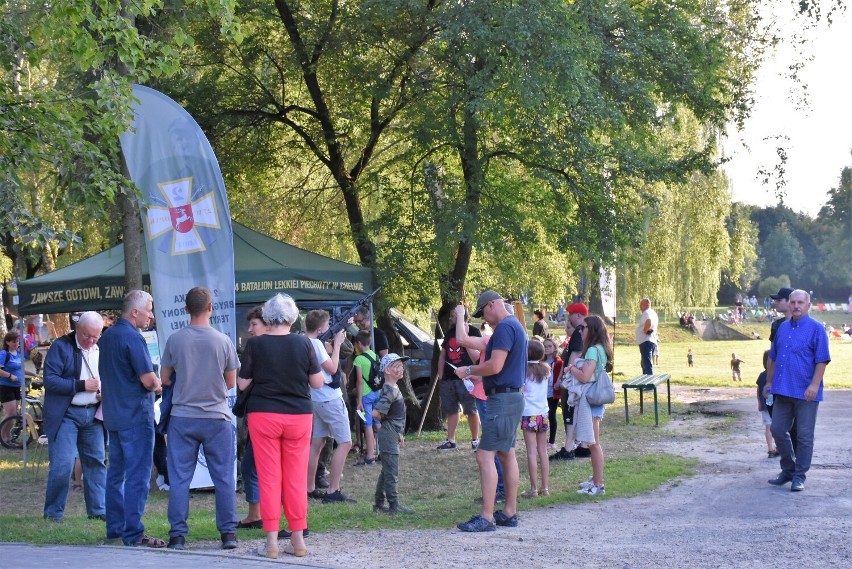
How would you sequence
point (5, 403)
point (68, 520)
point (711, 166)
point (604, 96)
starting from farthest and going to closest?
point (5, 403) < point (711, 166) < point (604, 96) < point (68, 520)

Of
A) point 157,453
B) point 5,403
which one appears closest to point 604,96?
point 157,453

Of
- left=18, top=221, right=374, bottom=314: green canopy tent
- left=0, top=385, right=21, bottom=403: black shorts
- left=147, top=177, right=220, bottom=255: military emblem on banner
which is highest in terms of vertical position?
left=147, top=177, right=220, bottom=255: military emblem on banner

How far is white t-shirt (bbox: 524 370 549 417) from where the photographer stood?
9469 millimetres

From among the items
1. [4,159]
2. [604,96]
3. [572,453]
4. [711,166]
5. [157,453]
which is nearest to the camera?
[4,159]

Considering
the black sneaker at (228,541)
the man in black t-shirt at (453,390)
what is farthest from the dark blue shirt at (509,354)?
the man in black t-shirt at (453,390)

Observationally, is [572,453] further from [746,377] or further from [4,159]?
[746,377]

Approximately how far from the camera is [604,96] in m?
13.9

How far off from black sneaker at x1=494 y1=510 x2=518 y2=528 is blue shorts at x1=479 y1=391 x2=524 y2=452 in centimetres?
61

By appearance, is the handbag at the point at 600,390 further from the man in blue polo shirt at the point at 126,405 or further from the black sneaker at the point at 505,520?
the man in blue polo shirt at the point at 126,405

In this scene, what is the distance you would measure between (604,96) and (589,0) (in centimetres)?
128

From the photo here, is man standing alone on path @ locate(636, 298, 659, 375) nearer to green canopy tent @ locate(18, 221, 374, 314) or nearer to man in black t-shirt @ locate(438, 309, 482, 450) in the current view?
man in black t-shirt @ locate(438, 309, 482, 450)

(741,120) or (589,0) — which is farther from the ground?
(589,0)

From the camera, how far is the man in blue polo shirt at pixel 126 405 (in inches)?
296

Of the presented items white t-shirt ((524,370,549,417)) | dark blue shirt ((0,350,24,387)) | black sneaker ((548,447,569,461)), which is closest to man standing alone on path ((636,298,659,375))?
black sneaker ((548,447,569,461))
